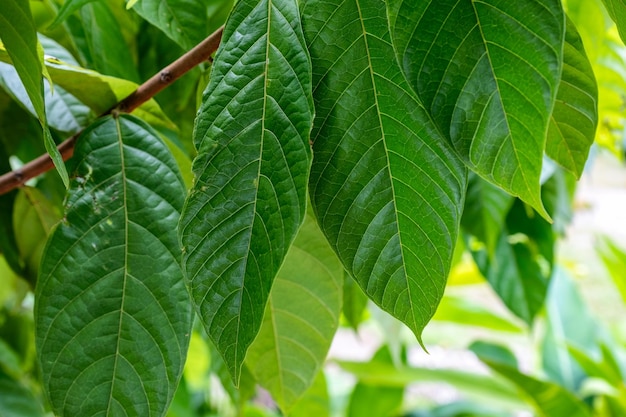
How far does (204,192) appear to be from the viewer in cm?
29

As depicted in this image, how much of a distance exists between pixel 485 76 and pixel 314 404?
65cm

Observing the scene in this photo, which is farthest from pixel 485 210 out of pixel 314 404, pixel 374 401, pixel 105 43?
pixel 374 401

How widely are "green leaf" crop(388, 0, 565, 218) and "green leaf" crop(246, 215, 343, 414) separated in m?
0.19

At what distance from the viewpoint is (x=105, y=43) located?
52cm

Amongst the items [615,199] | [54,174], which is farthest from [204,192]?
[615,199]

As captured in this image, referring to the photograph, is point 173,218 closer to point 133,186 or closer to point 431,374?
point 133,186

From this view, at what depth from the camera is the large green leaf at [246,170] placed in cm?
28

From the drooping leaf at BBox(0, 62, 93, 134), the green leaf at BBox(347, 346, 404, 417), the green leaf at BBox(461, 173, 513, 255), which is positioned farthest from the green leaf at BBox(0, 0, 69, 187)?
the green leaf at BBox(347, 346, 404, 417)

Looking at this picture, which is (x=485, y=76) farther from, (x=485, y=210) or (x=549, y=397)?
(x=549, y=397)

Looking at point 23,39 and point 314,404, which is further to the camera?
point 314,404

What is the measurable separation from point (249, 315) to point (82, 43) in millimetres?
380

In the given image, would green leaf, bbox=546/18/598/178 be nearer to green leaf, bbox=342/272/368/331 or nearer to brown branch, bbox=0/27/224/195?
Result: brown branch, bbox=0/27/224/195

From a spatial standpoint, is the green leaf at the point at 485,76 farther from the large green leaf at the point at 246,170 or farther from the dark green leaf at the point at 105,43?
the dark green leaf at the point at 105,43

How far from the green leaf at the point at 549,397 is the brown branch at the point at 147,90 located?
991mm
